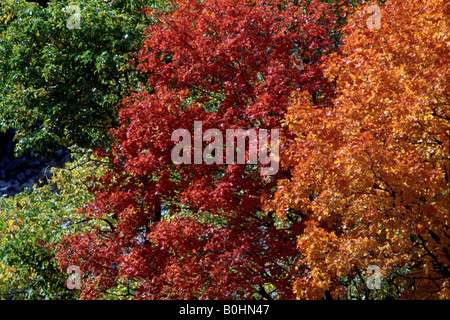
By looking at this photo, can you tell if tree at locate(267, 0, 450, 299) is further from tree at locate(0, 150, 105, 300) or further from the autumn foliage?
tree at locate(0, 150, 105, 300)

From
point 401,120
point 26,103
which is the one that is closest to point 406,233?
point 401,120

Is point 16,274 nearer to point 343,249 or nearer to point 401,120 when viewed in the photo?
point 343,249

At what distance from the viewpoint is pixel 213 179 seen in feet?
41.7

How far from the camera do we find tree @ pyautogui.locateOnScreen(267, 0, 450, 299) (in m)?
8.87

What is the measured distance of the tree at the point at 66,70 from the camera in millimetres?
16438

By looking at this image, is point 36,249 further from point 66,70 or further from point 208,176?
point 66,70

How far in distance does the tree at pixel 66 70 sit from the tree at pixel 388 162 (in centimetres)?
768

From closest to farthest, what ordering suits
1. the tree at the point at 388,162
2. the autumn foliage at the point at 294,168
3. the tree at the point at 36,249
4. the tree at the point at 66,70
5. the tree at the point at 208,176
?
the tree at the point at 388,162 < the autumn foliage at the point at 294,168 < the tree at the point at 208,176 < the tree at the point at 36,249 < the tree at the point at 66,70

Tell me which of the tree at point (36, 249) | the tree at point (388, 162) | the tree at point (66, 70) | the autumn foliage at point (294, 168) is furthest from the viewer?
the tree at point (66, 70)

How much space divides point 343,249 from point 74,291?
8109mm

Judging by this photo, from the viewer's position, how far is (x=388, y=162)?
8.87m

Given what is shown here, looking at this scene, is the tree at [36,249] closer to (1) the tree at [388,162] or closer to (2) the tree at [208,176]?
(2) the tree at [208,176]

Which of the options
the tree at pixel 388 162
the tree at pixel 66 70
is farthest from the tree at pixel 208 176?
the tree at pixel 66 70
